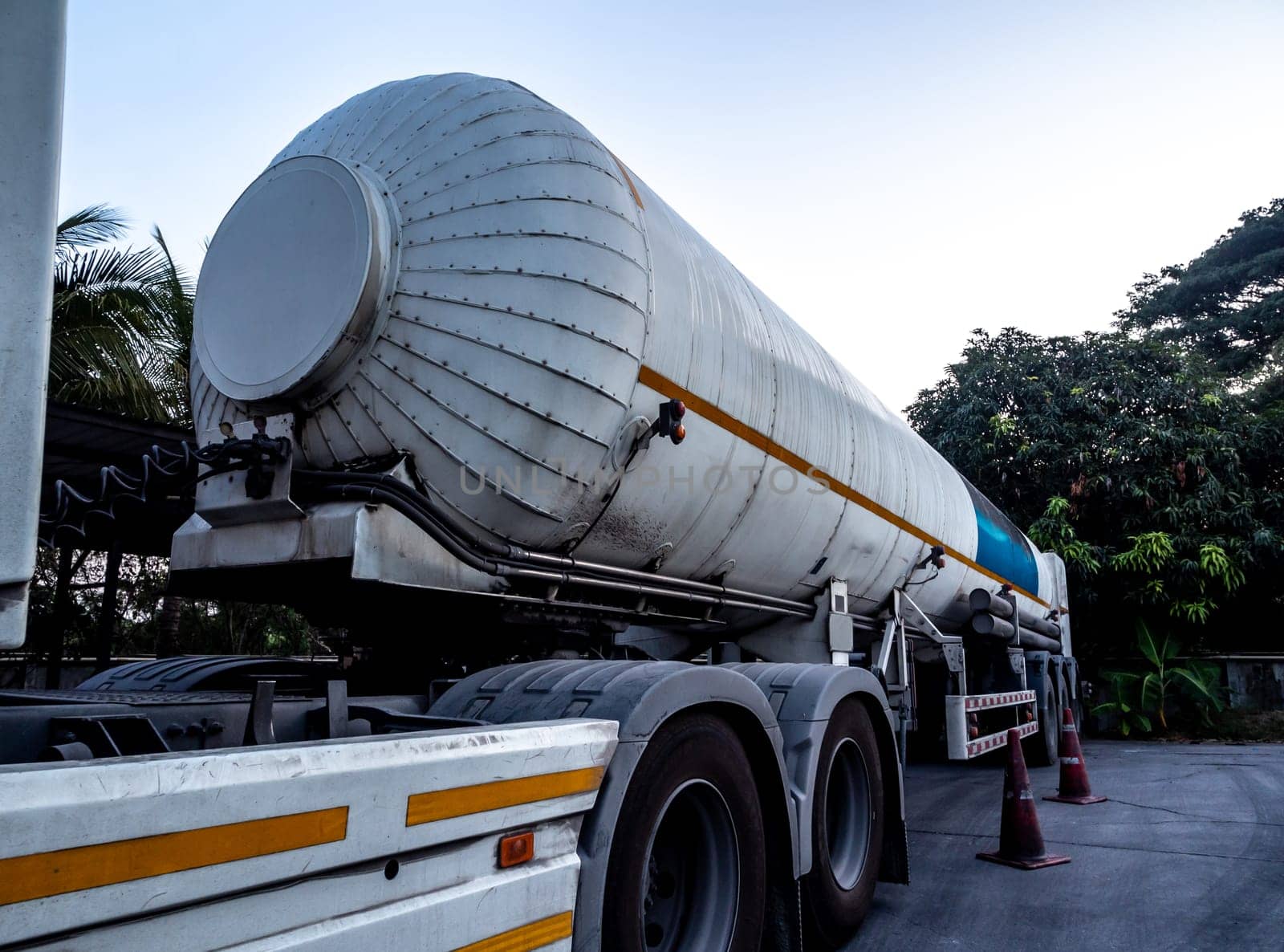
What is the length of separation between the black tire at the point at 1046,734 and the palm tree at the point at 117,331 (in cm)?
993

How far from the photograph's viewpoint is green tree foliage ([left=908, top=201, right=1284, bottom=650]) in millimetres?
17172

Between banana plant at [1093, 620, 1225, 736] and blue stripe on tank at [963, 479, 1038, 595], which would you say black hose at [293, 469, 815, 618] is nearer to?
blue stripe on tank at [963, 479, 1038, 595]

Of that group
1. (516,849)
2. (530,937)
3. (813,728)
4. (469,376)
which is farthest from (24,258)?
(813,728)

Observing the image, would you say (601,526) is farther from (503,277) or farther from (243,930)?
(243,930)

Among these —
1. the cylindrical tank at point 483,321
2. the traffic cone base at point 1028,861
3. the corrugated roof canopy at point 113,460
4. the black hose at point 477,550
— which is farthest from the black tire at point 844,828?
the corrugated roof canopy at point 113,460

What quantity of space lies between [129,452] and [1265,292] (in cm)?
4007

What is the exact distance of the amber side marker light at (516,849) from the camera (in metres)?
2.14

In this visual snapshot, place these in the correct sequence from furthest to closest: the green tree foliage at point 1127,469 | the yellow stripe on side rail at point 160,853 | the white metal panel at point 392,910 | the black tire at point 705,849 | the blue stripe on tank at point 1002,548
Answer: the green tree foliage at point 1127,469
the blue stripe on tank at point 1002,548
the black tire at point 705,849
the white metal panel at point 392,910
the yellow stripe on side rail at point 160,853

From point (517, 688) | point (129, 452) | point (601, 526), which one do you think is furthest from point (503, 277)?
point (129, 452)

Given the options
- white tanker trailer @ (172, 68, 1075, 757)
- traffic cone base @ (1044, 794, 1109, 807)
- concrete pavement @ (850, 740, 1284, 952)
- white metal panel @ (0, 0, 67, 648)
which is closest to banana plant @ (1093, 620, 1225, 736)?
concrete pavement @ (850, 740, 1284, 952)

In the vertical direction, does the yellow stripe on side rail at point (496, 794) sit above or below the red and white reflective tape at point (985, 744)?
above

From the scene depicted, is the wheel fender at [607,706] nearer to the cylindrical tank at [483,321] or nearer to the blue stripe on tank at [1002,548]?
the cylindrical tank at [483,321]

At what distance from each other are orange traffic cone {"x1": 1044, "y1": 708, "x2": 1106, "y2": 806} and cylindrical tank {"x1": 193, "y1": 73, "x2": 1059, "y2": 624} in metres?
5.18

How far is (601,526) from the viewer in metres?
4.05
